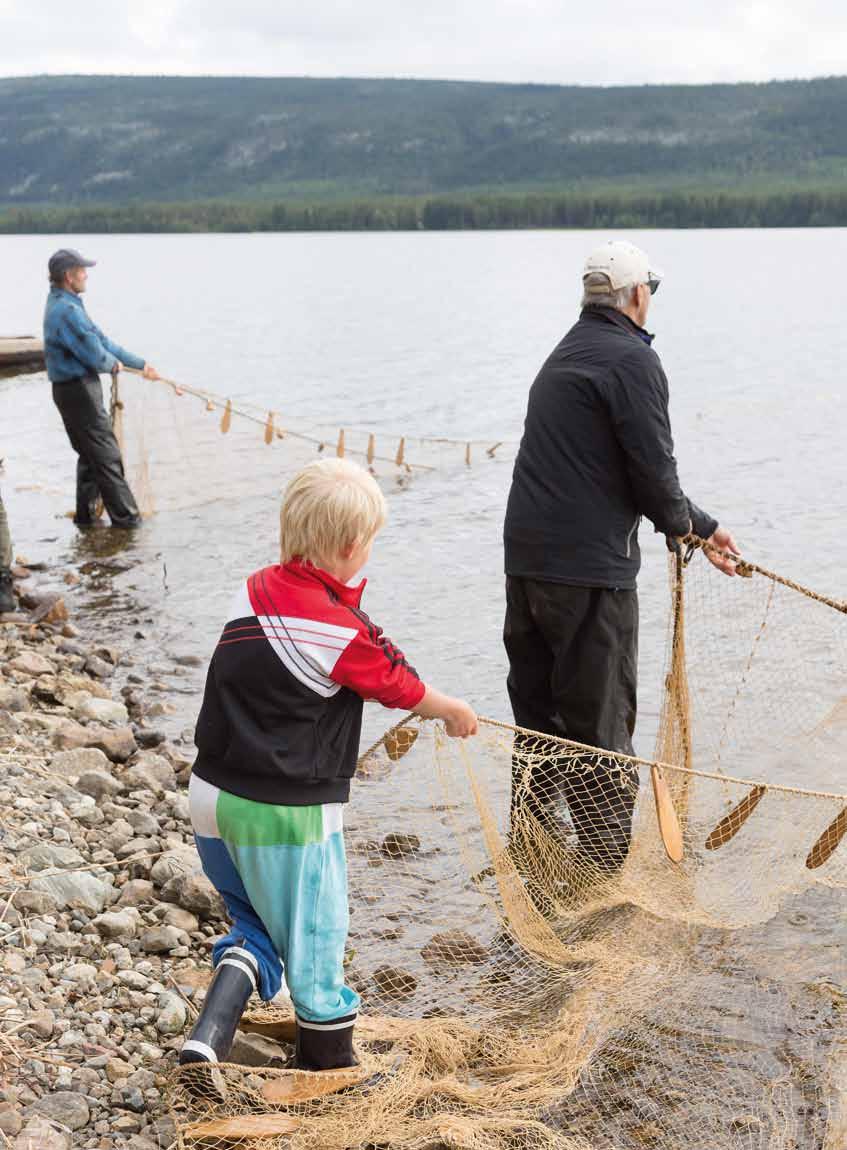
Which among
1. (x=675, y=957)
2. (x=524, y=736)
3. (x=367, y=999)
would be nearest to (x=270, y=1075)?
(x=367, y=999)

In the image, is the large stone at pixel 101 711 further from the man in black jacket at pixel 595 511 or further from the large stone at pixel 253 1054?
the large stone at pixel 253 1054

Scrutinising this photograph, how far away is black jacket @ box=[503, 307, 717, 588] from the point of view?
181 inches

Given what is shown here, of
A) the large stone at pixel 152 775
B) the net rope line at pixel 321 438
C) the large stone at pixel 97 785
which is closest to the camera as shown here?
the large stone at pixel 97 785

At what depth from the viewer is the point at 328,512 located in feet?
10.8

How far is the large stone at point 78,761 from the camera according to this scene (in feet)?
20.5

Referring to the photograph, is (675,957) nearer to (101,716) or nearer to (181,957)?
(181,957)

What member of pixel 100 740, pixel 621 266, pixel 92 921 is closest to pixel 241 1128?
pixel 92 921

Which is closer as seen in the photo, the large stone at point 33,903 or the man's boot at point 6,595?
the large stone at point 33,903

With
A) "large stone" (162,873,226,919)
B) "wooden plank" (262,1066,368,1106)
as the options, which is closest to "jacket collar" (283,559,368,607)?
"wooden plank" (262,1066,368,1106)

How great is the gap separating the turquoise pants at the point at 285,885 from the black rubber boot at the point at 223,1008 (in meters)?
0.06

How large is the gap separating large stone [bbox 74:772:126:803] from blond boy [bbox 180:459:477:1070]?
8.74 ft

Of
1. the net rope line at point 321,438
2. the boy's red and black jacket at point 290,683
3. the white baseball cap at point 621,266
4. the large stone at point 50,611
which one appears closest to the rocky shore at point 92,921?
the boy's red and black jacket at point 290,683

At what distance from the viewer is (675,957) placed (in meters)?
4.82

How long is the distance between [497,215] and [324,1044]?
373 feet
